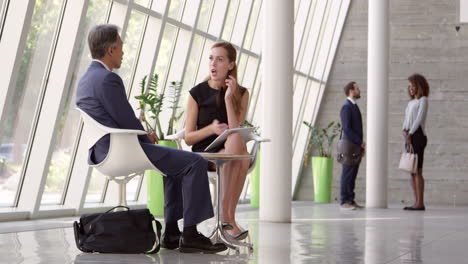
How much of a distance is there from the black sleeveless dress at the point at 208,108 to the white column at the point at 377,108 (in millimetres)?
7250

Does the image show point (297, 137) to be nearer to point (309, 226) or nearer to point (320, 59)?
point (320, 59)

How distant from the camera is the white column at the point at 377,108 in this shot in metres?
12.3

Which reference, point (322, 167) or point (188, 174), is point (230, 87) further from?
point (322, 167)

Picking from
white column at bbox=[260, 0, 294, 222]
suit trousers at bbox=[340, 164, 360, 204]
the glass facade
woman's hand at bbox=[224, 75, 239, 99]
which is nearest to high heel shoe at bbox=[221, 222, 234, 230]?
woman's hand at bbox=[224, 75, 239, 99]

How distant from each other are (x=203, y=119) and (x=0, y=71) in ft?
8.56

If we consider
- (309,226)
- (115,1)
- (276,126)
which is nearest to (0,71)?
(115,1)

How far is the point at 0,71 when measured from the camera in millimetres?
7219

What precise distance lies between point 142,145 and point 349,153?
22.2 feet

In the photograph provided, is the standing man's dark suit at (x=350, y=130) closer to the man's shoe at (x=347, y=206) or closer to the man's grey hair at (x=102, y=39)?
the man's shoe at (x=347, y=206)

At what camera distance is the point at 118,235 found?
183 inches

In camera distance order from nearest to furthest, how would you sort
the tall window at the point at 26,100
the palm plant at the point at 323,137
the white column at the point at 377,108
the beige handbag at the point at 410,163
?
1. the tall window at the point at 26,100
2. the beige handbag at the point at 410,163
3. the white column at the point at 377,108
4. the palm plant at the point at 323,137

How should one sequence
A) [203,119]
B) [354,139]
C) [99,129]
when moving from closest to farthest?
[99,129] < [203,119] < [354,139]

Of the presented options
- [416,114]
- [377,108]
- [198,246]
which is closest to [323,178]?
[377,108]

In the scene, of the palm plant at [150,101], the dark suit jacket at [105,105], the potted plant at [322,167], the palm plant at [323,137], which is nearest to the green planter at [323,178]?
the potted plant at [322,167]
